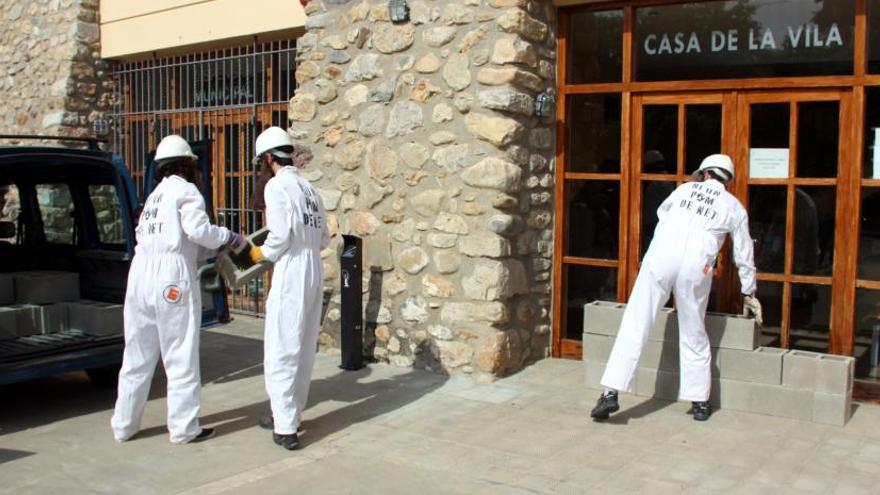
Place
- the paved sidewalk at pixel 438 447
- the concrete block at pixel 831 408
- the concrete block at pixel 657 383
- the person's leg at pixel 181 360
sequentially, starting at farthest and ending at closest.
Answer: the concrete block at pixel 657 383
the concrete block at pixel 831 408
the person's leg at pixel 181 360
the paved sidewalk at pixel 438 447

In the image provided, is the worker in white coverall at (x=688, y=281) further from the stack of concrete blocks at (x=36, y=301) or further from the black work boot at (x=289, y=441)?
the stack of concrete blocks at (x=36, y=301)

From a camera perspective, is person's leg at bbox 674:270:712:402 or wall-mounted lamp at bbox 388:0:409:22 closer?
person's leg at bbox 674:270:712:402

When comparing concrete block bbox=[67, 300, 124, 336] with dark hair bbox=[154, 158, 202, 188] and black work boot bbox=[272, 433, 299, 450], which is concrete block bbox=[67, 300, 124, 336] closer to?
dark hair bbox=[154, 158, 202, 188]

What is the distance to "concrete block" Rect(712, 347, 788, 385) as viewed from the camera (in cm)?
590

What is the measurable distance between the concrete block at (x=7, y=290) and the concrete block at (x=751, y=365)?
505cm

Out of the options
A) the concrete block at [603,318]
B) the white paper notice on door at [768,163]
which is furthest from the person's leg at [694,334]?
the white paper notice on door at [768,163]

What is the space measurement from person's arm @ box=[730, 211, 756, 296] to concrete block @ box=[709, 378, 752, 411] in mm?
638

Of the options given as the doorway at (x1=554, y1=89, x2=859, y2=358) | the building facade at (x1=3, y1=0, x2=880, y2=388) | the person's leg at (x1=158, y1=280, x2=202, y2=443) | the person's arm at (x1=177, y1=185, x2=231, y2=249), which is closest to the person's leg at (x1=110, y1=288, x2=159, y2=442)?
the person's leg at (x1=158, y1=280, x2=202, y2=443)

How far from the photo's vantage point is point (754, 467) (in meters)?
5.04

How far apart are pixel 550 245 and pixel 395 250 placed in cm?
125

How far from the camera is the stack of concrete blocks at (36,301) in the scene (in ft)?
22.1

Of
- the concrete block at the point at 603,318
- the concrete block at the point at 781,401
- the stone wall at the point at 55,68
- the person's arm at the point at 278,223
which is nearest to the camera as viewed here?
the person's arm at the point at 278,223

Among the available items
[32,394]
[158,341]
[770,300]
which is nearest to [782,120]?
[770,300]

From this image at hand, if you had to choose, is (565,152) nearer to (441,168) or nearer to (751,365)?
(441,168)
